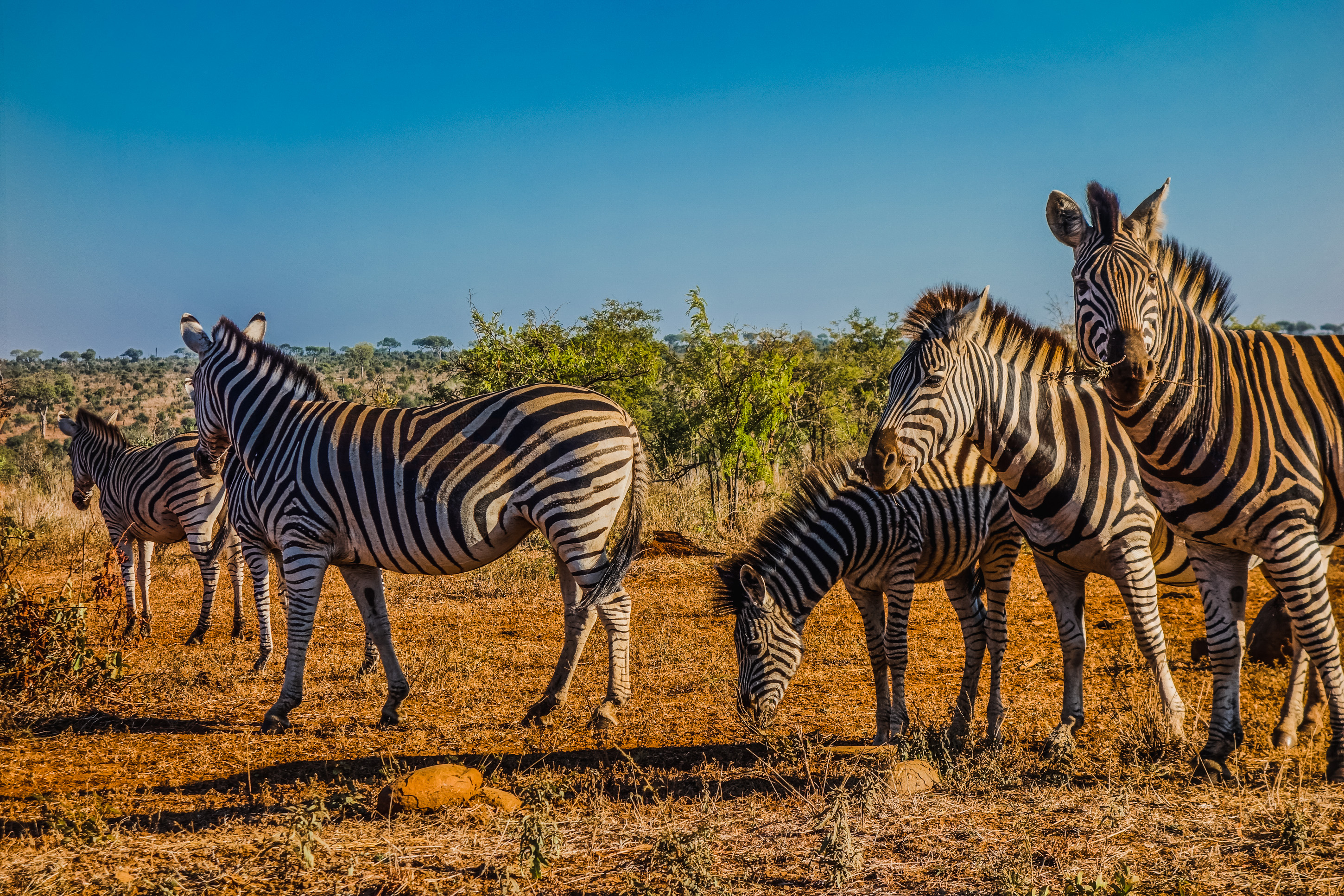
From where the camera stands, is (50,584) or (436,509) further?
(50,584)

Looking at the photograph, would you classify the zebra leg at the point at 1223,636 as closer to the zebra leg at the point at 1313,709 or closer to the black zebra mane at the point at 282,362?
the zebra leg at the point at 1313,709

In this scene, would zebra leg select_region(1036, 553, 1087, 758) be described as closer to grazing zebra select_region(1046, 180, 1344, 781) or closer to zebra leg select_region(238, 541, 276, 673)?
grazing zebra select_region(1046, 180, 1344, 781)

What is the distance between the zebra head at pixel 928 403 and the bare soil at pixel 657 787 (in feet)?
5.30

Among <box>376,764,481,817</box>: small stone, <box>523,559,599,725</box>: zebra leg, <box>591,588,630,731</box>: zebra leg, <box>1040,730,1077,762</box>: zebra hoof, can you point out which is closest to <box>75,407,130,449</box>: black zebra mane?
<box>523,559,599,725</box>: zebra leg

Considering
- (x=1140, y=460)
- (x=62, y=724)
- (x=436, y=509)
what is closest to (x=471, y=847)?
(x=436, y=509)

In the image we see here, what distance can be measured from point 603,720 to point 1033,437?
346 centimetres

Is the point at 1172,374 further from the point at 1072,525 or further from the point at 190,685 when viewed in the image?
the point at 190,685

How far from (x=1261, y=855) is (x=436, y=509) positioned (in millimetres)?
5062

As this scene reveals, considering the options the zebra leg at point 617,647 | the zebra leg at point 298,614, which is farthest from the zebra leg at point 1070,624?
the zebra leg at point 298,614

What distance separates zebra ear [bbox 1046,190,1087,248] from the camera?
4531 millimetres

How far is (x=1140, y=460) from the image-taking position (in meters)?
4.55

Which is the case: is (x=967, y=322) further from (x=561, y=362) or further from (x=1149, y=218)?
(x=561, y=362)

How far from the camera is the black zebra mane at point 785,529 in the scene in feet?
19.7

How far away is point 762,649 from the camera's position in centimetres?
575
